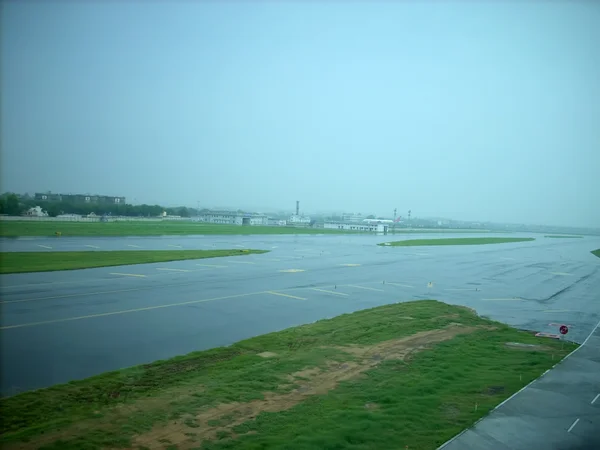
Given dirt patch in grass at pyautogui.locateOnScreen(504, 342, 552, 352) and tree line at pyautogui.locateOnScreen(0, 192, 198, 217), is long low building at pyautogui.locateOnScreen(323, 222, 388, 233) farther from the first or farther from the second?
dirt patch in grass at pyautogui.locateOnScreen(504, 342, 552, 352)

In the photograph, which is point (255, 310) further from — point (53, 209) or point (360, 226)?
point (360, 226)

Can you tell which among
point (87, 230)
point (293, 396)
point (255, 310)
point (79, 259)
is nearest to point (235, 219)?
point (87, 230)

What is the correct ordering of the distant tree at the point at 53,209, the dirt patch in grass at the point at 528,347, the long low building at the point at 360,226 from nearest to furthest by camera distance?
the dirt patch in grass at the point at 528,347
the distant tree at the point at 53,209
the long low building at the point at 360,226

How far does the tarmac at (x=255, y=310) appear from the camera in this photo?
37.8 ft

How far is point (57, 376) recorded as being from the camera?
12836mm

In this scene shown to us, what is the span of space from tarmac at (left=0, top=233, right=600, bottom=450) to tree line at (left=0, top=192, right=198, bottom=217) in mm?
49395

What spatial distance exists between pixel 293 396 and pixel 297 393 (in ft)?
0.74

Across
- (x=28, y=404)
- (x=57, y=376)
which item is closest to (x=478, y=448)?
(x=28, y=404)

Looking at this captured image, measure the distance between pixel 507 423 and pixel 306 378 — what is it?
227 inches

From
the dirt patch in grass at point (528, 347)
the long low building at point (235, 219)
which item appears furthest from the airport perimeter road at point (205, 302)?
the long low building at point (235, 219)

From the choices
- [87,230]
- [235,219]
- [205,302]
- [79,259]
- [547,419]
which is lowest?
[205,302]

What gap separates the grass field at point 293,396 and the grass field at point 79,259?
24977mm

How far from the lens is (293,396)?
11.8 m

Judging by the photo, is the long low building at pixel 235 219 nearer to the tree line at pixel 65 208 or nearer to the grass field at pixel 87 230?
the tree line at pixel 65 208
